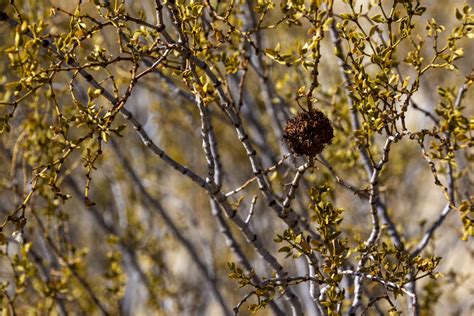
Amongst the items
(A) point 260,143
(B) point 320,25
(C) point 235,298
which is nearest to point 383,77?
(B) point 320,25

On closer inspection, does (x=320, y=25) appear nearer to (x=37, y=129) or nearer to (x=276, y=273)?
(x=276, y=273)

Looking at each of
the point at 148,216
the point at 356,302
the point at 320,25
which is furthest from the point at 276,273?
the point at 148,216

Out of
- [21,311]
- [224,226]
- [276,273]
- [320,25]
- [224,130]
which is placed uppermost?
[224,130]

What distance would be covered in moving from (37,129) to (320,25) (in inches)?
81.4

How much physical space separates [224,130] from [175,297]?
298 cm

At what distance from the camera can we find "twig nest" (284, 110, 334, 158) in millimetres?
2027

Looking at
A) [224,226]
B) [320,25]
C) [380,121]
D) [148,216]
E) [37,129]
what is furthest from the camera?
[148,216]

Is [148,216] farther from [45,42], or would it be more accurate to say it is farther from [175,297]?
[45,42]

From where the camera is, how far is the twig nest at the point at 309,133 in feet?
6.65

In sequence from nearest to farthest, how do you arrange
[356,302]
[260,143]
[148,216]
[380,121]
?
1. [380,121]
2. [356,302]
3. [260,143]
4. [148,216]

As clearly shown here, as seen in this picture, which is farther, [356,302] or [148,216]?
[148,216]

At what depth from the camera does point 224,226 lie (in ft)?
10.3

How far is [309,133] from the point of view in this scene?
2027 mm

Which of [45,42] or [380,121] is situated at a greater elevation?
[45,42]
